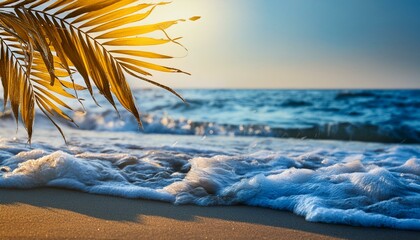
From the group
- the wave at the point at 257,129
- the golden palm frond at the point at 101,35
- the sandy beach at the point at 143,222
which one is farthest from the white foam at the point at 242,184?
the wave at the point at 257,129

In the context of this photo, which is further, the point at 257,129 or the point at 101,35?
the point at 257,129

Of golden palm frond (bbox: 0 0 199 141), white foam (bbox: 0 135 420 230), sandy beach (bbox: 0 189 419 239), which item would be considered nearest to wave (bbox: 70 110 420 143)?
white foam (bbox: 0 135 420 230)

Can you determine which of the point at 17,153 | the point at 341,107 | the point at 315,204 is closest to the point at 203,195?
the point at 315,204

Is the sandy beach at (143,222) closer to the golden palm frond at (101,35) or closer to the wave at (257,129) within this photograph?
the golden palm frond at (101,35)

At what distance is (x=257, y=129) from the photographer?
942 centimetres

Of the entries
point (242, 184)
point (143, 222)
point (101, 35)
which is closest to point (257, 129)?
point (242, 184)

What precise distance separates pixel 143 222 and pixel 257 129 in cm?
758

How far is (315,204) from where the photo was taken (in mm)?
2258

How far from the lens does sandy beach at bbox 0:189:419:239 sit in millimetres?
1768

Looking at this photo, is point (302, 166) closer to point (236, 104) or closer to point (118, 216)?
point (118, 216)

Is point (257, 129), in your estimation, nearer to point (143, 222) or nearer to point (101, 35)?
point (143, 222)

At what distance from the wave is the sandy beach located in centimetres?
602

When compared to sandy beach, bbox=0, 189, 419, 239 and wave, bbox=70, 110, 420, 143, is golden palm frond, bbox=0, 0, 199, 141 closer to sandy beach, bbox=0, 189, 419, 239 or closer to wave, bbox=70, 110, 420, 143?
sandy beach, bbox=0, 189, 419, 239

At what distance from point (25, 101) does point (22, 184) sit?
0.79 meters
